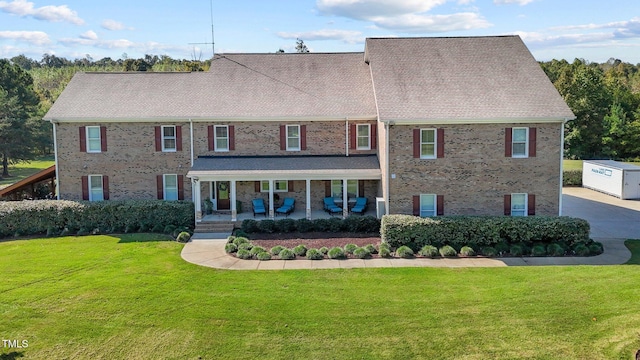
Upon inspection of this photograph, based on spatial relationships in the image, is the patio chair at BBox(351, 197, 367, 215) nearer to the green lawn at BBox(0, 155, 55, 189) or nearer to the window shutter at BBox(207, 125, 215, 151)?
the window shutter at BBox(207, 125, 215, 151)

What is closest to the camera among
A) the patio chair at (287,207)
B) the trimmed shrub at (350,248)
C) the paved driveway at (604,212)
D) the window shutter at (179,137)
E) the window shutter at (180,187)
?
the trimmed shrub at (350,248)

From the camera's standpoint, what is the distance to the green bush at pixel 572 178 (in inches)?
1478

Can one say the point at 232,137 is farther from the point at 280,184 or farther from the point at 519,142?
the point at 519,142

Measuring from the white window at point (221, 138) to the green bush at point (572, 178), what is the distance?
24445 mm

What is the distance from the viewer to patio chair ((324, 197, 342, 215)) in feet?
83.1

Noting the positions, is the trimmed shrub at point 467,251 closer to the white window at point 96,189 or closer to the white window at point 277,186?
the white window at point 277,186

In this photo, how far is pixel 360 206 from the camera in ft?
83.8

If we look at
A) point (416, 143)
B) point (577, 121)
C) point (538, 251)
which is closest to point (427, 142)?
point (416, 143)

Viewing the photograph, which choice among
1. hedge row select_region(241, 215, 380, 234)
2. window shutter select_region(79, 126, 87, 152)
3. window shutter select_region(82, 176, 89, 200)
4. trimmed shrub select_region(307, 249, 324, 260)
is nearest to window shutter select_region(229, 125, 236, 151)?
hedge row select_region(241, 215, 380, 234)

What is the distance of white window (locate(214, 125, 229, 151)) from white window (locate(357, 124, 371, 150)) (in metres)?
6.61

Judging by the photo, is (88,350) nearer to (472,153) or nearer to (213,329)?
(213,329)

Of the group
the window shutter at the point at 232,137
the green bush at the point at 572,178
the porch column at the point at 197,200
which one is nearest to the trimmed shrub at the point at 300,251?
the porch column at the point at 197,200

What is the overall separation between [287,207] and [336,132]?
456 centimetres

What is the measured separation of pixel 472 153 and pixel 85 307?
53.3 feet
